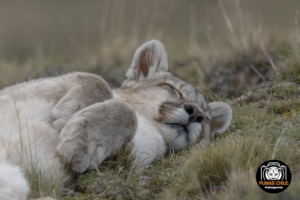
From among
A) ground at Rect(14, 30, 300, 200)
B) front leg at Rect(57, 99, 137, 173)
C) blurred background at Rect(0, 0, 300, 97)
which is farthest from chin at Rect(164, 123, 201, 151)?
blurred background at Rect(0, 0, 300, 97)

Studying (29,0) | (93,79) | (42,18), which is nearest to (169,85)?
(93,79)

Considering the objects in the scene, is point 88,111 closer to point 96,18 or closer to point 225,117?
point 225,117

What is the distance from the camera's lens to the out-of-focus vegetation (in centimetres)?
343

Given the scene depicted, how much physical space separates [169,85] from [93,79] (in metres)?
1.07

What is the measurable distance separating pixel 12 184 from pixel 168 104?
2.09m

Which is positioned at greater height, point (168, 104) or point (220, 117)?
point (168, 104)

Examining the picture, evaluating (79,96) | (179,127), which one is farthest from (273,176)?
(79,96)

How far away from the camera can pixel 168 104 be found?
15.9 feet

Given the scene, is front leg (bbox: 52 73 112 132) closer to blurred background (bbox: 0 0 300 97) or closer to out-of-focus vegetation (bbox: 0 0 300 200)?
out-of-focus vegetation (bbox: 0 0 300 200)

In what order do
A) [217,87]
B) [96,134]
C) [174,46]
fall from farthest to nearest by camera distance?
[174,46] < [217,87] < [96,134]

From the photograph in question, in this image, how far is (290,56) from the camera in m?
6.85

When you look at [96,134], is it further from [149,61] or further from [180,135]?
[149,61]

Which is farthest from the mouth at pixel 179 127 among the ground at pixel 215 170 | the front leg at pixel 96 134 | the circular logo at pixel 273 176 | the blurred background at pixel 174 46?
the blurred background at pixel 174 46

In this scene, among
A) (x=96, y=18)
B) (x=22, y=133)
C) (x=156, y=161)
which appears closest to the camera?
(x=22, y=133)
